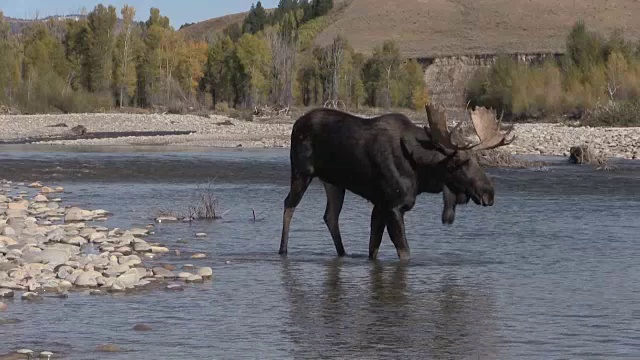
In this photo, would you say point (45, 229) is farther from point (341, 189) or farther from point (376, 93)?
point (376, 93)

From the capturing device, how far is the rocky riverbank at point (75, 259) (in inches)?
431

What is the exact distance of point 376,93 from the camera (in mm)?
96188

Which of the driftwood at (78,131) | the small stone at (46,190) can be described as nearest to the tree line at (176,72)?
the driftwood at (78,131)

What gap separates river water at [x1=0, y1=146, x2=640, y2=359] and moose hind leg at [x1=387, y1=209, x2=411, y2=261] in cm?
19

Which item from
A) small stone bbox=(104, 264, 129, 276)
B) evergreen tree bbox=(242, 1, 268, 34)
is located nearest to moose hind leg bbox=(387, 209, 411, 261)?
small stone bbox=(104, 264, 129, 276)

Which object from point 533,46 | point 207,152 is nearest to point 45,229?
point 207,152

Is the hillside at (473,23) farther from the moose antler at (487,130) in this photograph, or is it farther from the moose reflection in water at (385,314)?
the moose reflection in water at (385,314)

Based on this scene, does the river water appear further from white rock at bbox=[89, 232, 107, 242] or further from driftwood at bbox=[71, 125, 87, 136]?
driftwood at bbox=[71, 125, 87, 136]

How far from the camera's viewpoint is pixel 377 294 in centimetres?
1112

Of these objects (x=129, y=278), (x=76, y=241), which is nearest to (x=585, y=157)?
(x=76, y=241)

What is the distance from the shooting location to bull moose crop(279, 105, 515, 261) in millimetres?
12695

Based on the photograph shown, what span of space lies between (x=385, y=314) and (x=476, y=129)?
3.22 m

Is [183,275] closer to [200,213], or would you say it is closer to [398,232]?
[398,232]

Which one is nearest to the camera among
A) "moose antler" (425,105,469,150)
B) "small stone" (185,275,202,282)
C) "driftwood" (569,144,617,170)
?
"small stone" (185,275,202,282)
